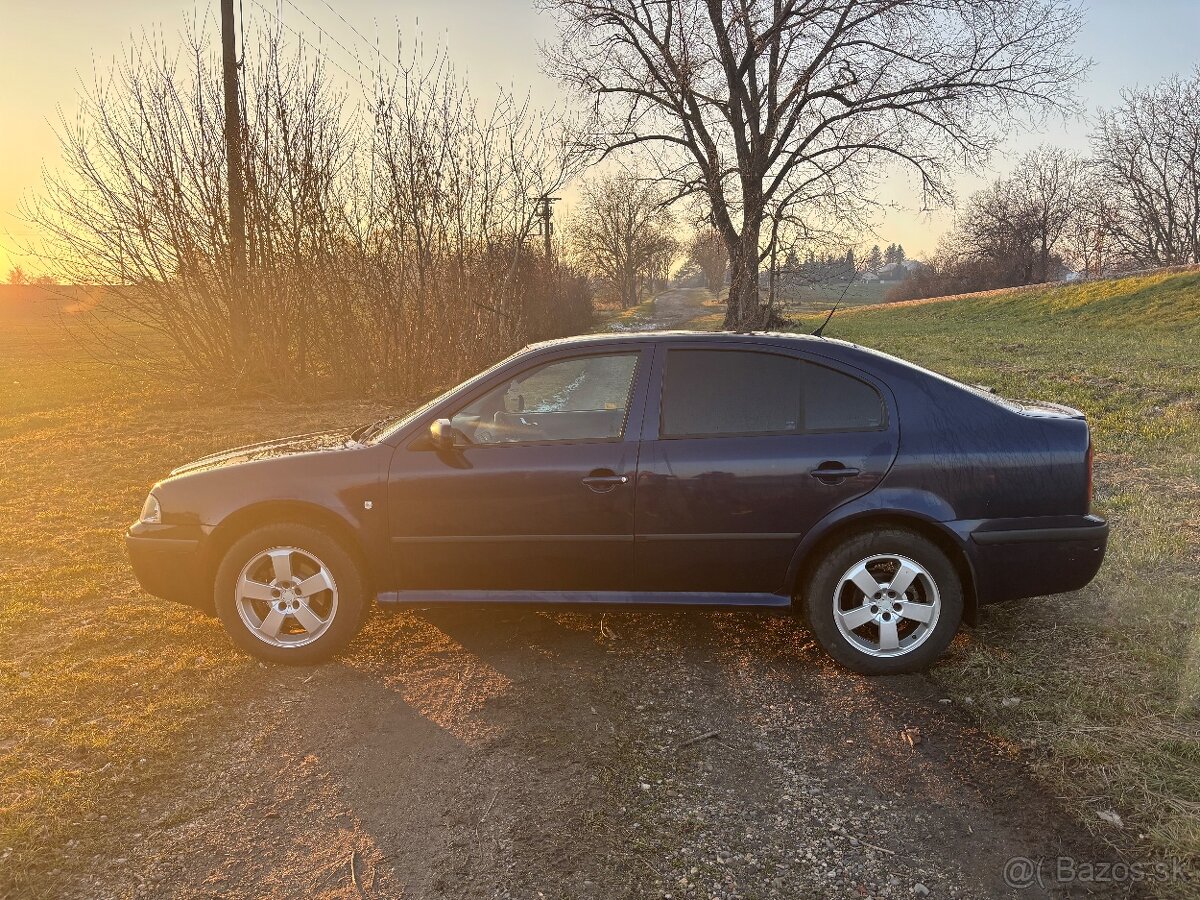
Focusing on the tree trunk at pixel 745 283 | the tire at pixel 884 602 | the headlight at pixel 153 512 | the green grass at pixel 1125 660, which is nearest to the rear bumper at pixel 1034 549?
the tire at pixel 884 602

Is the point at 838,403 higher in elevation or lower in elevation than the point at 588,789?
higher

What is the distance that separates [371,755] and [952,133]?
23797 millimetres

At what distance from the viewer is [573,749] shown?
317 cm

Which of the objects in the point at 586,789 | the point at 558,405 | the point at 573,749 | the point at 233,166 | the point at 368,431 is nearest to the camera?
the point at 586,789

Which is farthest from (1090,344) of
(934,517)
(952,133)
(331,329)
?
(934,517)

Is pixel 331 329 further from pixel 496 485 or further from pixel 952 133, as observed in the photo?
pixel 952 133

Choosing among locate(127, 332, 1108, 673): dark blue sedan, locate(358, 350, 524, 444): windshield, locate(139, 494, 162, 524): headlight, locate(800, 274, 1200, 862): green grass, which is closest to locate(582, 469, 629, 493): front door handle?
locate(127, 332, 1108, 673): dark blue sedan

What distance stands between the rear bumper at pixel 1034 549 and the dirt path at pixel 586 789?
665 mm

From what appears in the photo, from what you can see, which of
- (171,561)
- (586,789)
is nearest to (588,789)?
(586,789)

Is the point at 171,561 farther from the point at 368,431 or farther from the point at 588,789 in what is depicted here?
the point at 588,789

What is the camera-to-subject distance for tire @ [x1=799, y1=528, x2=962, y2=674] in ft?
11.9

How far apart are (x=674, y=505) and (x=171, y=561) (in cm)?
258

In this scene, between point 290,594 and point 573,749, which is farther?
point 290,594

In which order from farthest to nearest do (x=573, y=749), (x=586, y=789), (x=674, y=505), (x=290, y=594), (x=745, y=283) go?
(x=745, y=283) < (x=290, y=594) < (x=674, y=505) < (x=573, y=749) < (x=586, y=789)
